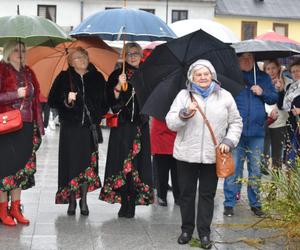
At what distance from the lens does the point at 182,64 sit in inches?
250

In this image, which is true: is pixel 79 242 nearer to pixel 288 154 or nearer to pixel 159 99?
pixel 159 99

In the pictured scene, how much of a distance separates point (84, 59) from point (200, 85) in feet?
5.40

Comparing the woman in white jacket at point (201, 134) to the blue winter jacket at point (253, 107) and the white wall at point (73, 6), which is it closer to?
the blue winter jacket at point (253, 107)

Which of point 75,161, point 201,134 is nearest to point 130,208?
point 75,161

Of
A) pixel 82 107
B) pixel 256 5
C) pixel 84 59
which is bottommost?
pixel 82 107

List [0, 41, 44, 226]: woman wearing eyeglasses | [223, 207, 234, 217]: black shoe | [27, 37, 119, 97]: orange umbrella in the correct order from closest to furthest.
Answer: [0, 41, 44, 226]: woman wearing eyeglasses
[27, 37, 119, 97]: orange umbrella
[223, 207, 234, 217]: black shoe

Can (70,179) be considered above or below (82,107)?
below

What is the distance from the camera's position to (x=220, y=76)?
6.34 metres

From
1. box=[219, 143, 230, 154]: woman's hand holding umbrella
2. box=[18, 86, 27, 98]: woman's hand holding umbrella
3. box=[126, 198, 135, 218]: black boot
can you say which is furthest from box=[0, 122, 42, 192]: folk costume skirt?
box=[219, 143, 230, 154]: woman's hand holding umbrella

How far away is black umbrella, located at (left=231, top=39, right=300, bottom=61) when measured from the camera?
720 cm

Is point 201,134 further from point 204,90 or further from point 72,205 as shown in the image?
point 72,205

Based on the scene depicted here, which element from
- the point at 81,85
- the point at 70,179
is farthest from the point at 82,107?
the point at 70,179

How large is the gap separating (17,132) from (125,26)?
4.98 feet

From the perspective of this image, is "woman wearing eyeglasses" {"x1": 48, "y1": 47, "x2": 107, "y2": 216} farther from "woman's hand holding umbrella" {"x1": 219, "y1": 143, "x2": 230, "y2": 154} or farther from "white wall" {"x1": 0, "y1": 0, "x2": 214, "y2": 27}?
"white wall" {"x1": 0, "y1": 0, "x2": 214, "y2": 27}
